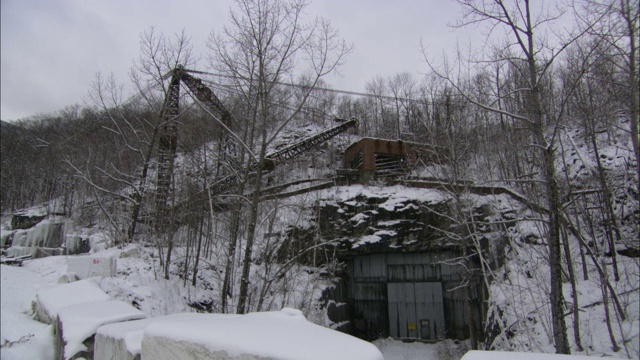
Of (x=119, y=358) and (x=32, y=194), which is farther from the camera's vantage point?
(x=32, y=194)

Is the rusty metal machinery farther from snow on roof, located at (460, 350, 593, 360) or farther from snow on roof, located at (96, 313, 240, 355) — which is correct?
snow on roof, located at (460, 350, 593, 360)

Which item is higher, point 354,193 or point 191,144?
point 191,144

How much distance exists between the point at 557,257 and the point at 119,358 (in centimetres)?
682

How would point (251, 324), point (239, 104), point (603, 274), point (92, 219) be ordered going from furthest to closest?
point (92, 219), point (239, 104), point (603, 274), point (251, 324)

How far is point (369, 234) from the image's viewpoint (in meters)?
14.8

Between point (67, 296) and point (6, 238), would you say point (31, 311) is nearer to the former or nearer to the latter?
point (67, 296)

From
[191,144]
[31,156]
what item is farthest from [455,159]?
[31,156]

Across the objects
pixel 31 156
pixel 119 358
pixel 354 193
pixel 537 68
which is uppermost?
pixel 31 156

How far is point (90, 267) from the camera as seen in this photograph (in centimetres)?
1001

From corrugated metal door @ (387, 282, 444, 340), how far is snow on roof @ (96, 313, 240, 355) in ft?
41.9

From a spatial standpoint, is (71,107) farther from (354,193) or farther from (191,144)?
(354,193)

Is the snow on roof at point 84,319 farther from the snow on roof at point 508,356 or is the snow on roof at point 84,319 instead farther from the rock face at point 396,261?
the rock face at point 396,261

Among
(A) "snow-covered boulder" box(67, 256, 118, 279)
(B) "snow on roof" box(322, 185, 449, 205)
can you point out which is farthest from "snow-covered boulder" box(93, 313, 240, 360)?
(B) "snow on roof" box(322, 185, 449, 205)

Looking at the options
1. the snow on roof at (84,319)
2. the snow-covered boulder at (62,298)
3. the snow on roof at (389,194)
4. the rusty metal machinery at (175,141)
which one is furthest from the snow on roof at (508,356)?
the snow on roof at (389,194)
